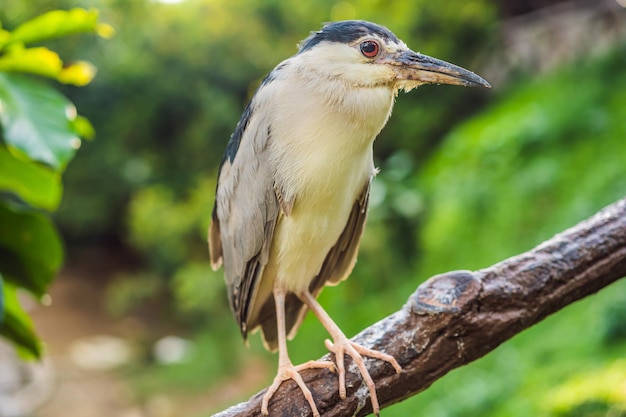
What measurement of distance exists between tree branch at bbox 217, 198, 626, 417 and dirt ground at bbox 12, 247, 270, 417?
11.7ft

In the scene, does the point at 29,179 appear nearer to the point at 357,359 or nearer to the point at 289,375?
the point at 289,375

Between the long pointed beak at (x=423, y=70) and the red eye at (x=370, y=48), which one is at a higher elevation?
the red eye at (x=370, y=48)

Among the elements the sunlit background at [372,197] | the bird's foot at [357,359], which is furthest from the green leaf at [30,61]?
the sunlit background at [372,197]

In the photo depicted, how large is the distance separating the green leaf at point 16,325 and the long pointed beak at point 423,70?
4.10 feet

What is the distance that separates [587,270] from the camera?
1.57m

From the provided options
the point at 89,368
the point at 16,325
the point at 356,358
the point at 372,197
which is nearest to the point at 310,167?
the point at 356,358

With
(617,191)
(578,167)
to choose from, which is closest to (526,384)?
(617,191)

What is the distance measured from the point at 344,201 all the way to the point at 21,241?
3.11 feet

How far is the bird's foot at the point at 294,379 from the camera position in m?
1.39

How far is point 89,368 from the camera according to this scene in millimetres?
5828

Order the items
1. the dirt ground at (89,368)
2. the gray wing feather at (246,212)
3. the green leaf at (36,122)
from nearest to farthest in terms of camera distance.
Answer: the gray wing feather at (246,212)
the green leaf at (36,122)
the dirt ground at (89,368)

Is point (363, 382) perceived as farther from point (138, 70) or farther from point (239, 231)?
point (138, 70)

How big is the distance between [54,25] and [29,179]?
0.45 meters

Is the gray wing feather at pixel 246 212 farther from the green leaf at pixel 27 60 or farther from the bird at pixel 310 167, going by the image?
the green leaf at pixel 27 60
